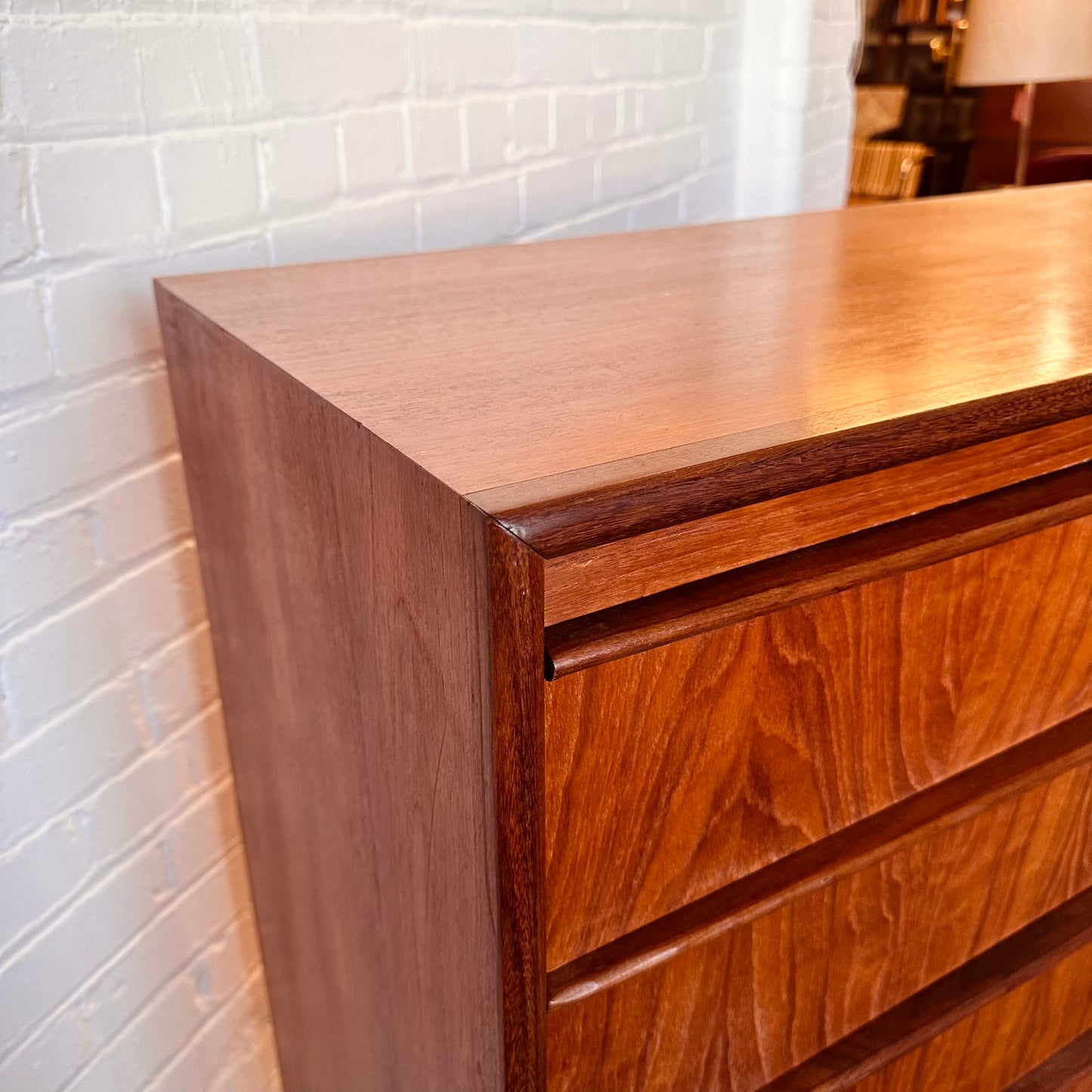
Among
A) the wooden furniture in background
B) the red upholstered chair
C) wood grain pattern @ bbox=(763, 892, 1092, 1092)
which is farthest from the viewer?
the wooden furniture in background

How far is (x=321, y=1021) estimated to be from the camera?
774mm

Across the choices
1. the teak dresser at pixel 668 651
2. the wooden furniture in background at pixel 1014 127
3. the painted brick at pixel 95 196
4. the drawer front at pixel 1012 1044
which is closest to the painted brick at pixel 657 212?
the teak dresser at pixel 668 651

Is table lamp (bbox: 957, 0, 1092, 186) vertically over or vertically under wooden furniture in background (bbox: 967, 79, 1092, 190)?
over

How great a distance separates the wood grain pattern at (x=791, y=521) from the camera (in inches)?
15.4

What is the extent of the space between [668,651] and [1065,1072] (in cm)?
60

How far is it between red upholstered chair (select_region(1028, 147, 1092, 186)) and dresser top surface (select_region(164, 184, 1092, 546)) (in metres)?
2.41

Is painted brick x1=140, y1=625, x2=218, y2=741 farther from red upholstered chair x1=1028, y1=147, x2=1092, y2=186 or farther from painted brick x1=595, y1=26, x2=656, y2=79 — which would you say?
red upholstered chair x1=1028, y1=147, x2=1092, y2=186

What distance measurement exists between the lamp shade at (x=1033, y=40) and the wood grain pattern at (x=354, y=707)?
175 centimetres

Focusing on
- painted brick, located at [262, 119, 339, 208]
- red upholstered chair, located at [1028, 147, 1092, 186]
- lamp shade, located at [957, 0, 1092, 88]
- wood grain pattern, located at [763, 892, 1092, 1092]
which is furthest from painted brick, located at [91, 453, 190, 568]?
red upholstered chair, located at [1028, 147, 1092, 186]

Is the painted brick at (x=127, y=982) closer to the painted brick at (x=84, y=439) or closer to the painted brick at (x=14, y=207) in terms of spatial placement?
the painted brick at (x=84, y=439)

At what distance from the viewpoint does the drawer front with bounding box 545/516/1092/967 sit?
42cm

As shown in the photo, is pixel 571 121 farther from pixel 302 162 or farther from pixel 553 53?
pixel 302 162

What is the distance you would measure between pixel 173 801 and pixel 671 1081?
49 cm

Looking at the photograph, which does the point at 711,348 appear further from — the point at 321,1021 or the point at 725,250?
the point at 321,1021
